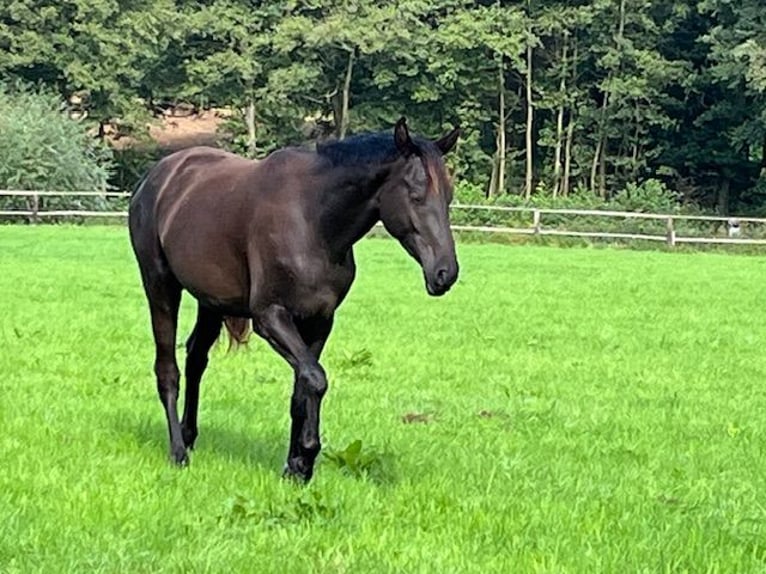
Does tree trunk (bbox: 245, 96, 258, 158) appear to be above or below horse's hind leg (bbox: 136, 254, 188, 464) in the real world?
below

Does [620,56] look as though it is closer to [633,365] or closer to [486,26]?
[486,26]

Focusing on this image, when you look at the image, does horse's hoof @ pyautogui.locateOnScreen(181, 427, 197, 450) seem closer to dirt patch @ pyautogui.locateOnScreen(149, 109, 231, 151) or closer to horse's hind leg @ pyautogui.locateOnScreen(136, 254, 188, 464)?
horse's hind leg @ pyautogui.locateOnScreen(136, 254, 188, 464)

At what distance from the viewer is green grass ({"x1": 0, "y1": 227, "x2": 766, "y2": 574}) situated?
4.55 meters

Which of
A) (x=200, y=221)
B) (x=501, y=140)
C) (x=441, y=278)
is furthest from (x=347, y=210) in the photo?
(x=501, y=140)

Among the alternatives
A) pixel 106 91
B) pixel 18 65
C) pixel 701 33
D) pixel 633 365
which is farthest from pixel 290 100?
pixel 633 365

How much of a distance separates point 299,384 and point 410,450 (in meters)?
1.35

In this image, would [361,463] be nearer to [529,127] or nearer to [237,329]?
[237,329]

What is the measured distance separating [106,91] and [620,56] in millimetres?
23568

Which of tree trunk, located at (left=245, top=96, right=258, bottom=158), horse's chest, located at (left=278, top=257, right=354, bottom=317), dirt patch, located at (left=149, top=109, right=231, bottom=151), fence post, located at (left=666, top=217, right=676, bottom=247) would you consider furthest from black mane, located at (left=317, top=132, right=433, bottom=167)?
dirt patch, located at (left=149, top=109, right=231, bottom=151)

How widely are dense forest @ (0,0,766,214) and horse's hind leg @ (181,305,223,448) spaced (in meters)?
44.4

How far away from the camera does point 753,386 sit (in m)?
10.0

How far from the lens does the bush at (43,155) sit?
39.1 m

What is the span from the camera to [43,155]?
39.9 meters

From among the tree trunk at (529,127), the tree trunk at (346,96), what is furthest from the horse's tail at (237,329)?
the tree trunk at (529,127)
